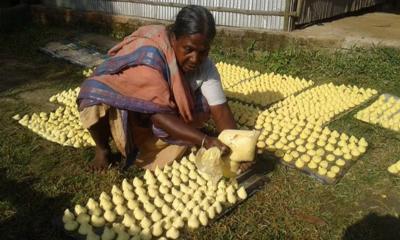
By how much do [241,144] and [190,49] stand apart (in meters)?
0.76

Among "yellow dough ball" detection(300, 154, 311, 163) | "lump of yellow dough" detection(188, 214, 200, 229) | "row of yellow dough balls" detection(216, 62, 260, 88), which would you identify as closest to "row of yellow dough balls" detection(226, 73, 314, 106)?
"row of yellow dough balls" detection(216, 62, 260, 88)

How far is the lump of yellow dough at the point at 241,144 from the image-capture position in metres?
2.71

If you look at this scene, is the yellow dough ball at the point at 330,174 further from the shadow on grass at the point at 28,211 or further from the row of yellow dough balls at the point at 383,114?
the shadow on grass at the point at 28,211

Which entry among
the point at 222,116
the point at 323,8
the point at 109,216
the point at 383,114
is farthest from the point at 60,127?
the point at 323,8

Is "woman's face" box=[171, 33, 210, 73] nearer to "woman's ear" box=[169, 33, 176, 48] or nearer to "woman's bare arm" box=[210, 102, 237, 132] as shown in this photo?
"woman's ear" box=[169, 33, 176, 48]

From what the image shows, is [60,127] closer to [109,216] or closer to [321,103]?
[109,216]

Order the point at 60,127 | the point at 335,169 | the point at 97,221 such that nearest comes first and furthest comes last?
the point at 97,221 → the point at 335,169 → the point at 60,127

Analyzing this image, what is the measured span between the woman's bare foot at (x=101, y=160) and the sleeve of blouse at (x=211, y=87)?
3.32 feet

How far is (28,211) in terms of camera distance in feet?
10.1

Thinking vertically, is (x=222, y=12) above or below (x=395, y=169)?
above

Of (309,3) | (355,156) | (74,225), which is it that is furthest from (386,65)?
(74,225)

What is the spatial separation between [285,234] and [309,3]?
5.19 m

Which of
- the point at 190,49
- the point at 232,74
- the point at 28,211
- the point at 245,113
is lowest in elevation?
the point at 28,211

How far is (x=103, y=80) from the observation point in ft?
10.1
